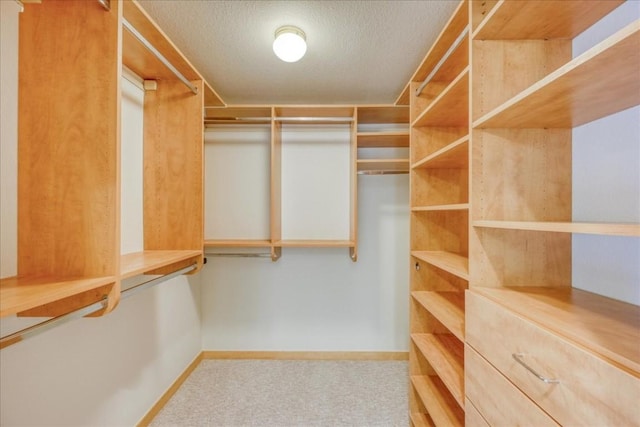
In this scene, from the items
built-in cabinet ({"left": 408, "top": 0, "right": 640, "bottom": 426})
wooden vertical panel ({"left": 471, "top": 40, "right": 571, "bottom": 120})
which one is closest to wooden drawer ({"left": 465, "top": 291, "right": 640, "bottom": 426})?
built-in cabinet ({"left": 408, "top": 0, "right": 640, "bottom": 426})

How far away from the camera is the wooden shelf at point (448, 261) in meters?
1.31

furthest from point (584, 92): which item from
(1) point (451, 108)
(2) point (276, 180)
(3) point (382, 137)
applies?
(2) point (276, 180)

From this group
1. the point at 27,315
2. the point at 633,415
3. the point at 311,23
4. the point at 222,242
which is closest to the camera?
the point at 633,415

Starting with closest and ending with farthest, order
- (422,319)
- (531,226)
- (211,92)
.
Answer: (531,226)
(422,319)
(211,92)

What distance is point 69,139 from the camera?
1.04 m

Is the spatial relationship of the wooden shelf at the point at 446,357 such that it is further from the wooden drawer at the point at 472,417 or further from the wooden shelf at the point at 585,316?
the wooden shelf at the point at 585,316

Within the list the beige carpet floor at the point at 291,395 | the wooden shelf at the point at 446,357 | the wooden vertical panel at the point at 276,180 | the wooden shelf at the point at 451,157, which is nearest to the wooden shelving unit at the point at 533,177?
the wooden shelf at the point at 451,157

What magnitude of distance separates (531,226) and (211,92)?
2.04m

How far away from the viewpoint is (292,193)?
2.73m

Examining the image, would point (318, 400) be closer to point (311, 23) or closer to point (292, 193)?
point (292, 193)

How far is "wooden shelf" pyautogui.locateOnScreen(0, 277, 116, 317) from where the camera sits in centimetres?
74

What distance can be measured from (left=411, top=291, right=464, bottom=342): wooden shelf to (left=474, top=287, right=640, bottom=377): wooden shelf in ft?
1.01

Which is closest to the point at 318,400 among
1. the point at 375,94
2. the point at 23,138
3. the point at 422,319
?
the point at 422,319

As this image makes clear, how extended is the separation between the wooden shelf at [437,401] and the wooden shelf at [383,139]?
1717 millimetres
